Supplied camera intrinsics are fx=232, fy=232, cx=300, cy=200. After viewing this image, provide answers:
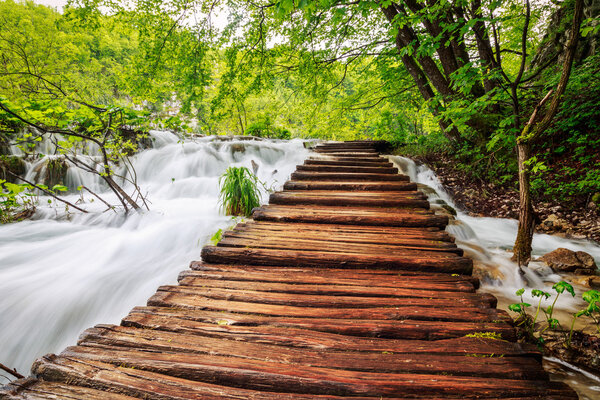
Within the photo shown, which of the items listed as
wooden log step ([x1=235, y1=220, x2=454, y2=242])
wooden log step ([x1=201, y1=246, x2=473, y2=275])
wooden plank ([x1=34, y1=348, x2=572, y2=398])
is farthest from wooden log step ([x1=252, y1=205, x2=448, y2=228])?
wooden plank ([x1=34, y1=348, x2=572, y2=398])

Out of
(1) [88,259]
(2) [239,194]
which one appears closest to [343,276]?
(2) [239,194]

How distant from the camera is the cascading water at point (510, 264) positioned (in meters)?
1.95

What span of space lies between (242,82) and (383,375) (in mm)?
6932

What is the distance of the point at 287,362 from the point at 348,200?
8.86 ft

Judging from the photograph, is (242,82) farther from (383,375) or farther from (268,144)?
(383,375)

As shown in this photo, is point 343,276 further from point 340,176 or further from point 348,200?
point 340,176

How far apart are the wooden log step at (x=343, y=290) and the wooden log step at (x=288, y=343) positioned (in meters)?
0.38

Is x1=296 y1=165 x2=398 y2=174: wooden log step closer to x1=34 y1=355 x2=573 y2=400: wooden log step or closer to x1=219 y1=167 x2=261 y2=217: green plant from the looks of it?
x1=219 y1=167 x2=261 y2=217: green plant

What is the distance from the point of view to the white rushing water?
293 cm

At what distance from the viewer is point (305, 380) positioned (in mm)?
1149

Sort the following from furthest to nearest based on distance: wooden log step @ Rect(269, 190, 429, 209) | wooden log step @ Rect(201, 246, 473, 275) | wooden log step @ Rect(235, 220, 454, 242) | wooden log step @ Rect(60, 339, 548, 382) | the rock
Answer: wooden log step @ Rect(269, 190, 429, 209) → the rock → wooden log step @ Rect(235, 220, 454, 242) → wooden log step @ Rect(201, 246, 473, 275) → wooden log step @ Rect(60, 339, 548, 382)

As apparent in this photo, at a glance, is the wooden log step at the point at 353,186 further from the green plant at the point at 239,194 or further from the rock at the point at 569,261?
the rock at the point at 569,261

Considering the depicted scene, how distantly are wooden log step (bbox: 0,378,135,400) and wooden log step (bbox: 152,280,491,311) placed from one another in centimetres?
76

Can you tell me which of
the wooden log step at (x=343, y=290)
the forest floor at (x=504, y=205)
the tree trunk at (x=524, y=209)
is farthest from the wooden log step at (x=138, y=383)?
the forest floor at (x=504, y=205)
